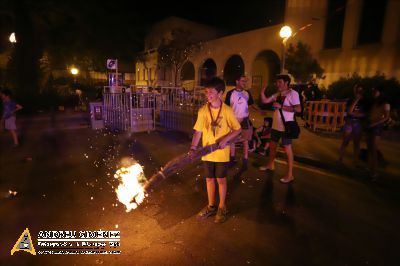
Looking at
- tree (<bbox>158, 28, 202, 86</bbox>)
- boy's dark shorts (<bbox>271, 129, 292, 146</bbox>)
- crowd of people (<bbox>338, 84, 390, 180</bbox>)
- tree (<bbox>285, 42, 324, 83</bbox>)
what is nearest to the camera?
boy's dark shorts (<bbox>271, 129, 292, 146</bbox>)

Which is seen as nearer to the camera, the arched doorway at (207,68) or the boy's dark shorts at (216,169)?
the boy's dark shorts at (216,169)

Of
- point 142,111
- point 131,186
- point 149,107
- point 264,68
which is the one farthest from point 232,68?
point 131,186

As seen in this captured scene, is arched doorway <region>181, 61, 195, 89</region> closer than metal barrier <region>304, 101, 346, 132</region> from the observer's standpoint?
No

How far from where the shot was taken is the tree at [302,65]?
642 inches

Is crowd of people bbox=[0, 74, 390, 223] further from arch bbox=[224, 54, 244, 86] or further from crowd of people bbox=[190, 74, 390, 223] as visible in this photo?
arch bbox=[224, 54, 244, 86]

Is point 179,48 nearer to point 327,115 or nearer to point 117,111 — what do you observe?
point 117,111

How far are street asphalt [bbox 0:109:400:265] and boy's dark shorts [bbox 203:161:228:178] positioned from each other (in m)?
0.69

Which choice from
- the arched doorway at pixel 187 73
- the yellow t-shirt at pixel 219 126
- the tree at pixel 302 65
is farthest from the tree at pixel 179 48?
the yellow t-shirt at pixel 219 126

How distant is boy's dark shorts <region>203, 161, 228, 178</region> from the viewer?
3.62 metres

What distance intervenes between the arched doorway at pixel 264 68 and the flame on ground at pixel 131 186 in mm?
19757

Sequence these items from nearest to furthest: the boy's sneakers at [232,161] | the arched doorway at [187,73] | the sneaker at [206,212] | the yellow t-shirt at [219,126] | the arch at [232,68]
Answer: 1. the yellow t-shirt at [219,126]
2. the sneaker at [206,212]
3. the boy's sneakers at [232,161]
4. the arch at [232,68]
5. the arched doorway at [187,73]

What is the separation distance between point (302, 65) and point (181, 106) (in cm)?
976

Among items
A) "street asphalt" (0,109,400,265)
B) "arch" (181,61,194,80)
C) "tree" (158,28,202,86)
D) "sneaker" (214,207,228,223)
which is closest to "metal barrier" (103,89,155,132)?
"street asphalt" (0,109,400,265)

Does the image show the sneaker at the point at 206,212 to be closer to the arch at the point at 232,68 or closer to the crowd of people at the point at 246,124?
the crowd of people at the point at 246,124
